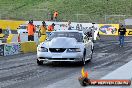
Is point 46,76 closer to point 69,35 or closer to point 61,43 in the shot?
point 61,43

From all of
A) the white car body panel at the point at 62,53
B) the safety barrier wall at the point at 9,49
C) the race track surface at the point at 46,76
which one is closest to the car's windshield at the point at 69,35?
the white car body panel at the point at 62,53

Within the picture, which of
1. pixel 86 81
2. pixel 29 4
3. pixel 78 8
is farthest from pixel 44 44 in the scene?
pixel 29 4

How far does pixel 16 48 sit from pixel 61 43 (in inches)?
348

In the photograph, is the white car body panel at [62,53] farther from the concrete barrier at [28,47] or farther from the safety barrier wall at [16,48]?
the concrete barrier at [28,47]

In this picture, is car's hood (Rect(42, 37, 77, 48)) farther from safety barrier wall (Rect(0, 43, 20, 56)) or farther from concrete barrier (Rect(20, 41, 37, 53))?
concrete barrier (Rect(20, 41, 37, 53))

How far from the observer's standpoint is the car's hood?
17.9m

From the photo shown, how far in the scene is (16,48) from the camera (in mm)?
26500

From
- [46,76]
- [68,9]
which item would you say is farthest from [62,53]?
[68,9]

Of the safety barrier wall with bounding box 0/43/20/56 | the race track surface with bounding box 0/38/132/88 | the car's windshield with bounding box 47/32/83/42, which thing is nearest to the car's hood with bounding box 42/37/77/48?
the car's windshield with bounding box 47/32/83/42

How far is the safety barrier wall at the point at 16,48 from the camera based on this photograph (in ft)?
80.5

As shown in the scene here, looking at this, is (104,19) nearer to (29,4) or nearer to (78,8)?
(78,8)

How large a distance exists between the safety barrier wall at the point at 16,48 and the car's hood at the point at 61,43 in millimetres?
6467

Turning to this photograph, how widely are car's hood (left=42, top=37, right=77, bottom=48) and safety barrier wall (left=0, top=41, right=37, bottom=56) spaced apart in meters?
6.47

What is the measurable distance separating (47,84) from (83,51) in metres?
6.10
